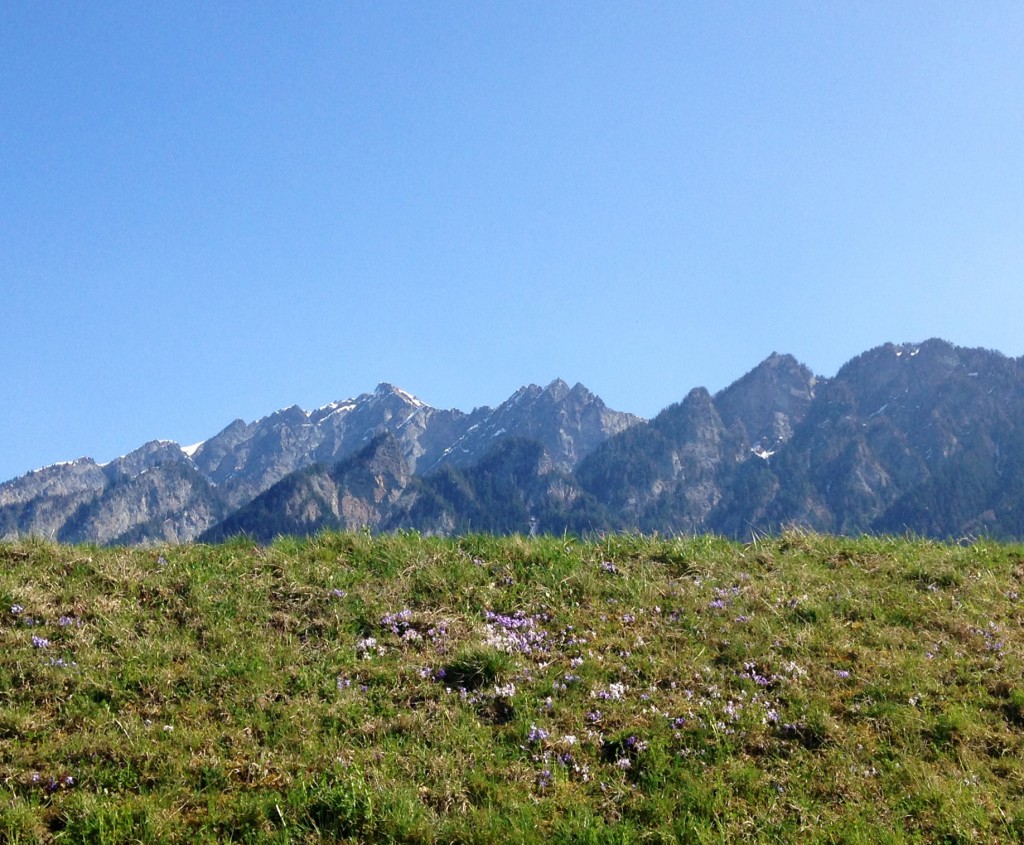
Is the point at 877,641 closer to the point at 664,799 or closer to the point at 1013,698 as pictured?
the point at 1013,698

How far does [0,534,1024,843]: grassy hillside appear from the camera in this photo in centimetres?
802

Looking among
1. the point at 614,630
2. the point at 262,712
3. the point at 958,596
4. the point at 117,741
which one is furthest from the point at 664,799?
the point at 958,596

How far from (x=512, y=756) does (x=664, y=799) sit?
174cm

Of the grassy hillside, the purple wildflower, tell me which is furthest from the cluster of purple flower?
the purple wildflower

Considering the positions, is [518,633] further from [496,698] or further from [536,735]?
[536,735]

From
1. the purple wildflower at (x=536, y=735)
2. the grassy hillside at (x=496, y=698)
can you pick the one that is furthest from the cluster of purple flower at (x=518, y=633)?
the purple wildflower at (x=536, y=735)

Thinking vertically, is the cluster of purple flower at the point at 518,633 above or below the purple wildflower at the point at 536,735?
above

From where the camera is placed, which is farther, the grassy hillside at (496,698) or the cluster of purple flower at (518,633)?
the cluster of purple flower at (518,633)

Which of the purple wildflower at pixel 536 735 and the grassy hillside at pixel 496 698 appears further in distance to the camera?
the purple wildflower at pixel 536 735

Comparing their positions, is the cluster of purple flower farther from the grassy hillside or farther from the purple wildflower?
the purple wildflower

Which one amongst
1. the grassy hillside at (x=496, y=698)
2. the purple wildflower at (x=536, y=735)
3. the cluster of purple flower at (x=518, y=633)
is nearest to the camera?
the grassy hillside at (x=496, y=698)

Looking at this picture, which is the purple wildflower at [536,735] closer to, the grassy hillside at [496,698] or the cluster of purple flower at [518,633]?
the grassy hillside at [496,698]

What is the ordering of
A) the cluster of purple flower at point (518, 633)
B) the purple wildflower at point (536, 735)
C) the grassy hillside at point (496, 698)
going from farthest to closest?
the cluster of purple flower at point (518, 633), the purple wildflower at point (536, 735), the grassy hillside at point (496, 698)

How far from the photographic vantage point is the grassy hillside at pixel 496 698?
802 centimetres
